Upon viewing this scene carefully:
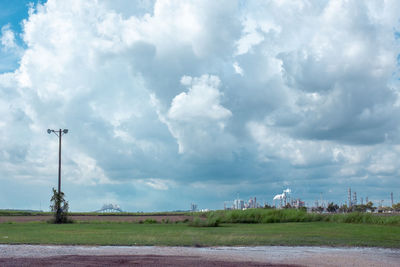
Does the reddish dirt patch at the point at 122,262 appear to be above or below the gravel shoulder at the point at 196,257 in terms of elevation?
above

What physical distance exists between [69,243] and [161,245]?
188 inches

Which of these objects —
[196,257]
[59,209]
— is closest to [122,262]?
[196,257]

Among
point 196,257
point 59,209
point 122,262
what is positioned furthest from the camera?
point 59,209

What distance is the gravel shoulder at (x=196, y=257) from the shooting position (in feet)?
49.2

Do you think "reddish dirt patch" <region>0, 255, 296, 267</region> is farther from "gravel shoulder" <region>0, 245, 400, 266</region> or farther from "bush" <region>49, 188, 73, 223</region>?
"bush" <region>49, 188, 73, 223</region>

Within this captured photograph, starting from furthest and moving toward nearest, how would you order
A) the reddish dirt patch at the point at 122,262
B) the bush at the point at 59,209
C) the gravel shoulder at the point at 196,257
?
the bush at the point at 59,209
the gravel shoulder at the point at 196,257
the reddish dirt patch at the point at 122,262

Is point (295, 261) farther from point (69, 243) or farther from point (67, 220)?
point (67, 220)

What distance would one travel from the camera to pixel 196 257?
1673 cm

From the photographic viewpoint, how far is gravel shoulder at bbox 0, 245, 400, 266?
49.2 feet

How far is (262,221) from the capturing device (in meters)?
49.7

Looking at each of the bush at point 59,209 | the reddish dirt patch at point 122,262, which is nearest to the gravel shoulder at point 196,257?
the reddish dirt patch at point 122,262

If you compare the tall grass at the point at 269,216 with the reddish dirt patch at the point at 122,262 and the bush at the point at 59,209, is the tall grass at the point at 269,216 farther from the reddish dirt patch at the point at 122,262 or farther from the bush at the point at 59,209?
the reddish dirt patch at the point at 122,262

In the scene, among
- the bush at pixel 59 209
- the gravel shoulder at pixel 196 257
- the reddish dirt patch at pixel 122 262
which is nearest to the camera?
the reddish dirt patch at pixel 122 262

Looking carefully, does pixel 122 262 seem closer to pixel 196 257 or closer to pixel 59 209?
pixel 196 257
